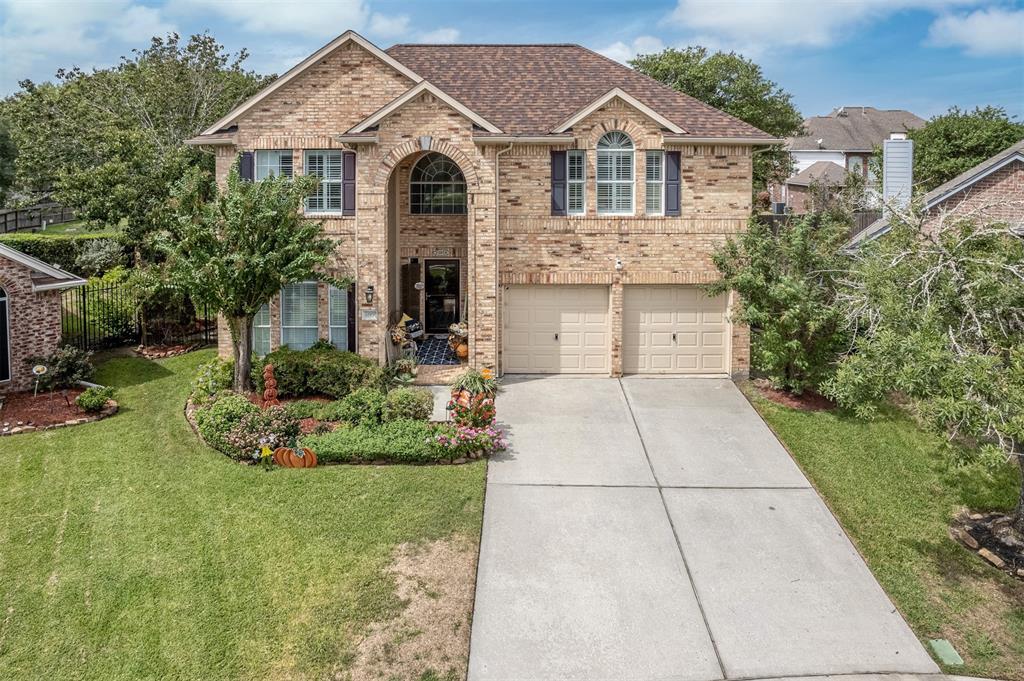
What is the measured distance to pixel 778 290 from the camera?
13789 millimetres

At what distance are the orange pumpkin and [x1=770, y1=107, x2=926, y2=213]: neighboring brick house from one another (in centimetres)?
4858

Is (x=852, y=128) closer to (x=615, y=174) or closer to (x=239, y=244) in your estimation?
(x=615, y=174)

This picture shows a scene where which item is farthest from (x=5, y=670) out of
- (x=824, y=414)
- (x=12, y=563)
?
(x=824, y=414)

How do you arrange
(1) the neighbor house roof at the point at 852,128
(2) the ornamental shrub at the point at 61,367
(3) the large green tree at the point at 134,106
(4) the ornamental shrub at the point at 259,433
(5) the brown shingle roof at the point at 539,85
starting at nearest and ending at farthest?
(4) the ornamental shrub at the point at 259,433 → (2) the ornamental shrub at the point at 61,367 → (5) the brown shingle roof at the point at 539,85 → (3) the large green tree at the point at 134,106 → (1) the neighbor house roof at the point at 852,128

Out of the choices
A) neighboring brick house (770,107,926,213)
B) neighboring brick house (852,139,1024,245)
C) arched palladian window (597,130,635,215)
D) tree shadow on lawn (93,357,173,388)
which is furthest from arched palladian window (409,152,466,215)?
neighboring brick house (770,107,926,213)

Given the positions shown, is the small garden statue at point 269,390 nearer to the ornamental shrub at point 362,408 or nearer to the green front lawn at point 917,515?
the ornamental shrub at point 362,408

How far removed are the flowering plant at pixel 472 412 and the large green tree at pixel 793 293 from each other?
6.01 m

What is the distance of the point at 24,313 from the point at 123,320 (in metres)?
3.83

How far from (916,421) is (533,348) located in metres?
8.47

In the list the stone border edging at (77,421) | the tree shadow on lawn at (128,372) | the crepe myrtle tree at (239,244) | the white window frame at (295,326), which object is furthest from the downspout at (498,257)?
the stone border edging at (77,421)

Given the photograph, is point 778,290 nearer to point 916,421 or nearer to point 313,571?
point 916,421

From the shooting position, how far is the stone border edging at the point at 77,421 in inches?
514

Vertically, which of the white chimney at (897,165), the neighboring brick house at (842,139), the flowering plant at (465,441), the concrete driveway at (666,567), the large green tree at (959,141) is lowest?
the concrete driveway at (666,567)

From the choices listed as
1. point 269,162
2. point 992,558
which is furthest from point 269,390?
point 992,558
